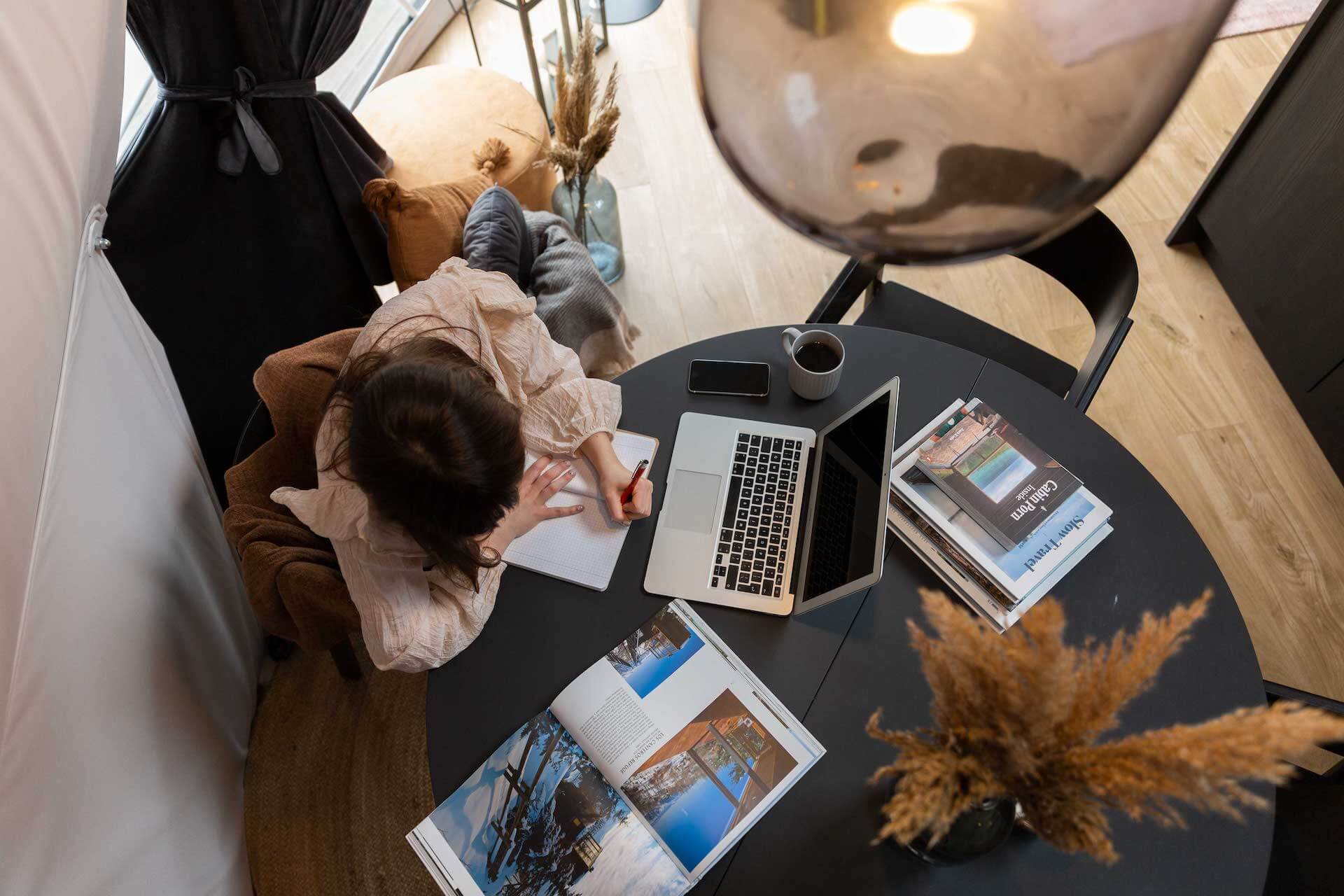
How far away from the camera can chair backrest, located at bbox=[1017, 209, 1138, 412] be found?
1.61m

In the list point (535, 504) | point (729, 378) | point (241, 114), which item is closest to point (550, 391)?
point (535, 504)

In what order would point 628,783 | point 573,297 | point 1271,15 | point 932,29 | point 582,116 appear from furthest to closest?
point 1271,15, point 582,116, point 573,297, point 628,783, point 932,29

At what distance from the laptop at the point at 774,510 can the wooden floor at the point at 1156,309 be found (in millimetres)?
978

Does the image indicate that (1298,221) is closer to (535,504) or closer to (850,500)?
(850,500)

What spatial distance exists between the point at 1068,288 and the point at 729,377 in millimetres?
905

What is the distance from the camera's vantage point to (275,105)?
6.12 ft

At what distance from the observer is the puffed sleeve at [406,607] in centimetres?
127

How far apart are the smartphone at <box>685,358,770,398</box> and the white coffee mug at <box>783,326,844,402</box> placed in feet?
0.18

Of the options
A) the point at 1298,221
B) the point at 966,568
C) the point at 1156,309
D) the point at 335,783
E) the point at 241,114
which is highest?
the point at 241,114

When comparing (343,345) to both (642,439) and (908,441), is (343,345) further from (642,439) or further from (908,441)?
(908,441)

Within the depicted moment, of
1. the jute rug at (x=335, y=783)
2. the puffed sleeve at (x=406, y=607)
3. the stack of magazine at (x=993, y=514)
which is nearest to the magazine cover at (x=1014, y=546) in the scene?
the stack of magazine at (x=993, y=514)

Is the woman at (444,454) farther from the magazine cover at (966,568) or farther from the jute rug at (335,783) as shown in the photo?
the jute rug at (335,783)

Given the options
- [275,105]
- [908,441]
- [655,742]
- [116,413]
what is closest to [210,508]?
[116,413]

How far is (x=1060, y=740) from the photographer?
33.4 inches
